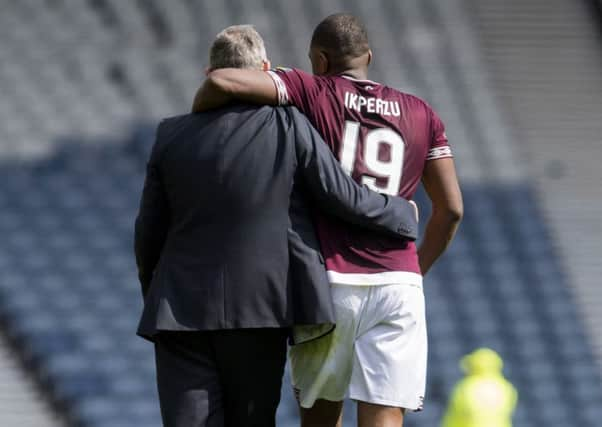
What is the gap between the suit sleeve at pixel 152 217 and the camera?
2381 millimetres

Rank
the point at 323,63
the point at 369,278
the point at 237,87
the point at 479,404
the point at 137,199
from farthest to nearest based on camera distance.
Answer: the point at 137,199 → the point at 479,404 → the point at 323,63 → the point at 369,278 → the point at 237,87

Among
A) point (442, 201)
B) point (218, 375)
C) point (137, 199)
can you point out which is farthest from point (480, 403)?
point (137, 199)

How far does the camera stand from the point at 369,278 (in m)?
2.42

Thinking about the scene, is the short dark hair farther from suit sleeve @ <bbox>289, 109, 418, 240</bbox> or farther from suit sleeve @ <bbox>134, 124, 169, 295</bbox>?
suit sleeve @ <bbox>134, 124, 169, 295</bbox>

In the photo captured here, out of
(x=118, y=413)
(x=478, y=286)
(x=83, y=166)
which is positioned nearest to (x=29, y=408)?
(x=118, y=413)

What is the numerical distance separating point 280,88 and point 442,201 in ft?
1.58

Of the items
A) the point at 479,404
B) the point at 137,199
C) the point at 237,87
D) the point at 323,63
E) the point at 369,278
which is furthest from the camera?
the point at 137,199

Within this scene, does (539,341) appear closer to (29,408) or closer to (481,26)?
(481,26)

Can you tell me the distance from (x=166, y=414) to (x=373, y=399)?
44cm

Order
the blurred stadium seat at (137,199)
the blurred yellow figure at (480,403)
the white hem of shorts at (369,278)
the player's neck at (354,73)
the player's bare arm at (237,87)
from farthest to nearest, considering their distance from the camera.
Answer: the blurred stadium seat at (137,199)
the blurred yellow figure at (480,403)
the player's neck at (354,73)
the white hem of shorts at (369,278)
the player's bare arm at (237,87)

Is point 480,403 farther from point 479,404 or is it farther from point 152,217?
point 152,217

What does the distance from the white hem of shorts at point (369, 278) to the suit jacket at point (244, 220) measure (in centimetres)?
5

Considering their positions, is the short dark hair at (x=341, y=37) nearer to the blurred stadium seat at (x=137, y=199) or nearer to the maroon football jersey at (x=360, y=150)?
the maroon football jersey at (x=360, y=150)

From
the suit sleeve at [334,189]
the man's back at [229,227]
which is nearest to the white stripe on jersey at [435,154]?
the suit sleeve at [334,189]
